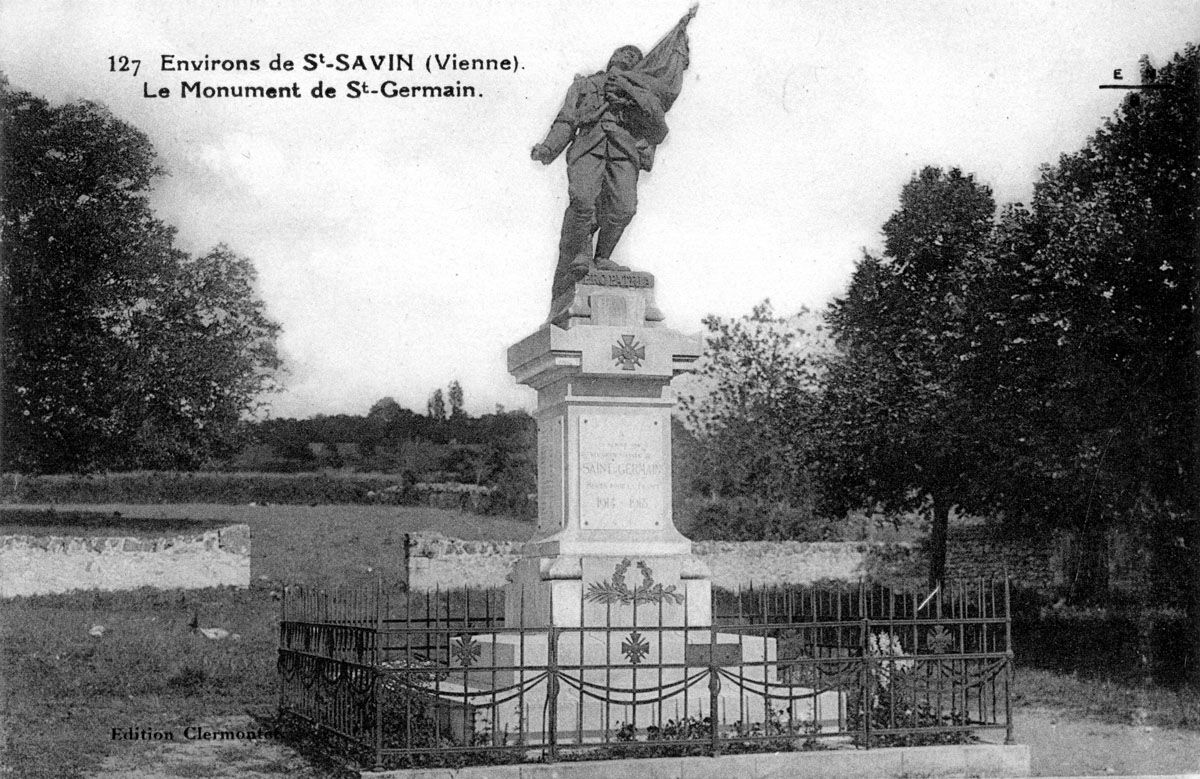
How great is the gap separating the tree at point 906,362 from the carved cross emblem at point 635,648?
62.8 ft

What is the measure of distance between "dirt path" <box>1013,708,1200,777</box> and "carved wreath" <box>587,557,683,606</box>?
2.98 meters

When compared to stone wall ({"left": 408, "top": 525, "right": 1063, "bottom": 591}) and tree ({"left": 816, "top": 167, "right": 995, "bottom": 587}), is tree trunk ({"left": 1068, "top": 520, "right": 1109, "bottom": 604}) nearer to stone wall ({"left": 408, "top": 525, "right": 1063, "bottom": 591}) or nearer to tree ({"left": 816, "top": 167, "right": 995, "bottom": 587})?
tree ({"left": 816, "top": 167, "right": 995, "bottom": 587})

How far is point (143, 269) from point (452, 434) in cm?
2615

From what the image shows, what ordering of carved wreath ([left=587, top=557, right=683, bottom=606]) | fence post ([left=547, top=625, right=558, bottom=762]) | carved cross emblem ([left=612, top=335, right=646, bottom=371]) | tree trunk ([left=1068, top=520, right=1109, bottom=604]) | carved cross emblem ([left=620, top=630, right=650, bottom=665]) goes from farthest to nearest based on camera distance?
tree trunk ([left=1068, top=520, right=1109, bottom=604]) < carved cross emblem ([left=612, top=335, right=646, bottom=371]) < carved wreath ([left=587, top=557, right=683, bottom=606]) < carved cross emblem ([left=620, top=630, right=650, bottom=665]) < fence post ([left=547, top=625, right=558, bottom=762])

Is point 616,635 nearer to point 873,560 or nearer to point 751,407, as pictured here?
point 873,560

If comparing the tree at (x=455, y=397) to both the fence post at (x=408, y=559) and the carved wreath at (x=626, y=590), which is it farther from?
the carved wreath at (x=626, y=590)

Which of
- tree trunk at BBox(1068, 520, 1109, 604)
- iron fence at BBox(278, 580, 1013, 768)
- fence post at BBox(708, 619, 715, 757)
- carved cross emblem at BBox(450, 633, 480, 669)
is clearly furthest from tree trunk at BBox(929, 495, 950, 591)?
carved cross emblem at BBox(450, 633, 480, 669)

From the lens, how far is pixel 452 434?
186 feet

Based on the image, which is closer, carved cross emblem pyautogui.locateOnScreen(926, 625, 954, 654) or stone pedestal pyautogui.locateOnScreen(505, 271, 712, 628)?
carved cross emblem pyautogui.locateOnScreen(926, 625, 954, 654)

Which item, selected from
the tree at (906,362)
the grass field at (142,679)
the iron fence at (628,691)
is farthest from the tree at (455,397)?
the iron fence at (628,691)

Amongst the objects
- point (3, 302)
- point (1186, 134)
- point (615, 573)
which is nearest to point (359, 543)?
point (3, 302)

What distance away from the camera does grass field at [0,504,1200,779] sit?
1109 cm

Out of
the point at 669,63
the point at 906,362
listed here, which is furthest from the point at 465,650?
the point at 906,362

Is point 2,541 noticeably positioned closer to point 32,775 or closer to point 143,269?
point 143,269
